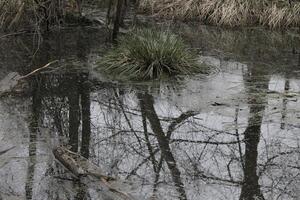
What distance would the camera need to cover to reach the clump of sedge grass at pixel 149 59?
7.71 metres

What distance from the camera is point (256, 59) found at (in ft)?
30.0

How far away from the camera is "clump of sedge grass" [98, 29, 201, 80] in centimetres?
771

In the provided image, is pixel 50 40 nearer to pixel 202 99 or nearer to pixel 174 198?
pixel 202 99

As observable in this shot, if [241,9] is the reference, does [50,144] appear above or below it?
below

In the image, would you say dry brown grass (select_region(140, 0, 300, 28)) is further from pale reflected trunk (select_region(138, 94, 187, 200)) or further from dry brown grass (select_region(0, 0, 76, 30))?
pale reflected trunk (select_region(138, 94, 187, 200))

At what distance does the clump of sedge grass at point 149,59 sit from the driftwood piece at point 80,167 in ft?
9.34

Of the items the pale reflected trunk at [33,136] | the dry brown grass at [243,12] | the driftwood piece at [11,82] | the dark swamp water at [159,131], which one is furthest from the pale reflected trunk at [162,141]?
the dry brown grass at [243,12]

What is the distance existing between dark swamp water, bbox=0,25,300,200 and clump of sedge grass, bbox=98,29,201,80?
28 cm

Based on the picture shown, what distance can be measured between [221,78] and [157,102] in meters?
1.50

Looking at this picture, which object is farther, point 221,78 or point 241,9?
point 241,9

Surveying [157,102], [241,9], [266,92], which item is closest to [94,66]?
[157,102]

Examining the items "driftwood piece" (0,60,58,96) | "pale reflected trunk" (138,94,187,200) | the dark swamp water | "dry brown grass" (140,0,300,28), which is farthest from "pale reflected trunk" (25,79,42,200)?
"dry brown grass" (140,0,300,28)

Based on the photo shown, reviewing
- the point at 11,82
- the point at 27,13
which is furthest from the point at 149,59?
the point at 27,13

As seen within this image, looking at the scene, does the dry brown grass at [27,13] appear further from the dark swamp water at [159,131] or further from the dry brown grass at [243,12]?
the dry brown grass at [243,12]
